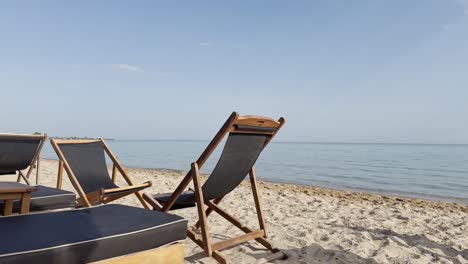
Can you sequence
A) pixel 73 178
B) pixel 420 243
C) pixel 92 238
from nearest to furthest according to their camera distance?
pixel 92 238 → pixel 73 178 → pixel 420 243

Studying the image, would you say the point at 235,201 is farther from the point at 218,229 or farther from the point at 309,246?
the point at 309,246

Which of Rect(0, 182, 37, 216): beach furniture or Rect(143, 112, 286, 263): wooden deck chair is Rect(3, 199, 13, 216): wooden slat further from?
Rect(143, 112, 286, 263): wooden deck chair

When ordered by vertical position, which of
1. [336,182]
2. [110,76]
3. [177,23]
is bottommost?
[336,182]

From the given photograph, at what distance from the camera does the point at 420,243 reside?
3.35 meters

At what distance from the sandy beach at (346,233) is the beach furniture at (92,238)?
0.95 meters

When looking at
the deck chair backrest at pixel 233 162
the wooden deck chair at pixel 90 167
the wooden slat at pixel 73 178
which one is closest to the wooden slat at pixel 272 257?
the deck chair backrest at pixel 233 162

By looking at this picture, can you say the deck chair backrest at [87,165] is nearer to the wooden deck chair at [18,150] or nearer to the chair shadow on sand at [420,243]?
the wooden deck chair at [18,150]

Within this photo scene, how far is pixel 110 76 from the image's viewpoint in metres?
20.8

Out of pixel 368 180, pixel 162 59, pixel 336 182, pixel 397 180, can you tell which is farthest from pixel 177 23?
pixel 397 180

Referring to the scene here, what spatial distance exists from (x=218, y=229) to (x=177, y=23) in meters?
10.5

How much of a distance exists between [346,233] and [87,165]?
9.44 ft

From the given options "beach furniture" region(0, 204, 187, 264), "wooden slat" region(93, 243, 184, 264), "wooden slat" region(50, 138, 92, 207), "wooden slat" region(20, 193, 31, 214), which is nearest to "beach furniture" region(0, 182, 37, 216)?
"wooden slat" region(20, 193, 31, 214)

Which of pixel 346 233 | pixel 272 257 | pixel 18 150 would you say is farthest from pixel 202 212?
pixel 18 150

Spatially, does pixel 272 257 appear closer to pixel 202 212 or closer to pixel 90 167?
pixel 202 212
